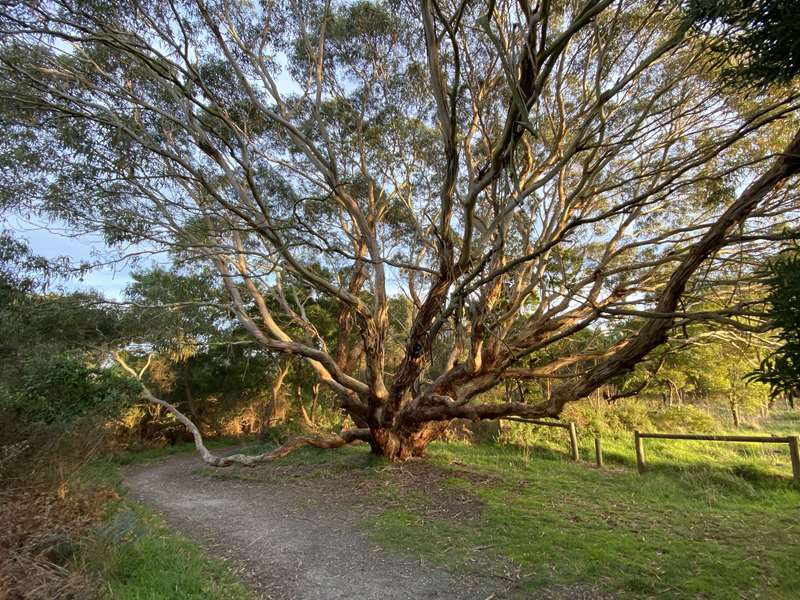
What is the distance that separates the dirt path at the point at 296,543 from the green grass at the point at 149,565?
29 centimetres

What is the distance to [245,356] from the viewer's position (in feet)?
47.9

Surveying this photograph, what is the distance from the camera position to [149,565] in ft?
11.5

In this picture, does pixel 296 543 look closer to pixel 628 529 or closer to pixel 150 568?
pixel 150 568

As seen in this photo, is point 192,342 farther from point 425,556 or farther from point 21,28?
point 425,556

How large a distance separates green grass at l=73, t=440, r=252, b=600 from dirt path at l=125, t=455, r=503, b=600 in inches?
11.5

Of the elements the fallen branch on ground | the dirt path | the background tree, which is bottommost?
the dirt path

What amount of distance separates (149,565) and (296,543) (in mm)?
1709

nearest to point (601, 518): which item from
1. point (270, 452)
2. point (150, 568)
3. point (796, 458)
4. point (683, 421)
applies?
point (796, 458)

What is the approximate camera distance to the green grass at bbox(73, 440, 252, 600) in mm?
3096

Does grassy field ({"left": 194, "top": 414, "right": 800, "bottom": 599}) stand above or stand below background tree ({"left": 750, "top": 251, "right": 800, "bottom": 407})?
below

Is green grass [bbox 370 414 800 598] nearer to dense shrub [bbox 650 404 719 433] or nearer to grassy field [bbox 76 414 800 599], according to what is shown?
grassy field [bbox 76 414 800 599]

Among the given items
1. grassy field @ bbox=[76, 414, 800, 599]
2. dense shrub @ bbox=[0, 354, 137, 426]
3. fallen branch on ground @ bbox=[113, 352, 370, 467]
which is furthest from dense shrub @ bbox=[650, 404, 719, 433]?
dense shrub @ bbox=[0, 354, 137, 426]

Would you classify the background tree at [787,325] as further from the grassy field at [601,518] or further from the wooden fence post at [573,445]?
the wooden fence post at [573,445]

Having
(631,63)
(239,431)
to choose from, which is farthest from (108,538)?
(239,431)
